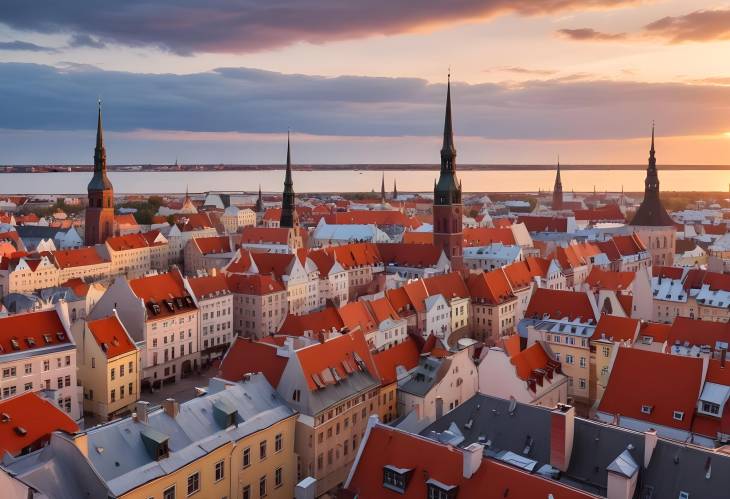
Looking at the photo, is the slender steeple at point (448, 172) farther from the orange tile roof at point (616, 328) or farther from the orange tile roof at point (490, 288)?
the orange tile roof at point (616, 328)

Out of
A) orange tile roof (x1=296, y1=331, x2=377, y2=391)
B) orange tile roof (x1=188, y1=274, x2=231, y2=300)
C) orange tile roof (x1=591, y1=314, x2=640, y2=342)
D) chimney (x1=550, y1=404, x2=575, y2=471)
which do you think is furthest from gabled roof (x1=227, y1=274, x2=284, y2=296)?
chimney (x1=550, y1=404, x2=575, y2=471)

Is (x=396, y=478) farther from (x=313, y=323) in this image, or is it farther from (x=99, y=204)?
(x=99, y=204)

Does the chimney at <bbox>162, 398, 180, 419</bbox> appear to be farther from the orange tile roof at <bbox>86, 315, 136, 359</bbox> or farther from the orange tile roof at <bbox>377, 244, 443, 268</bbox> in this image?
the orange tile roof at <bbox>377, 244, 443, 268</bbox>

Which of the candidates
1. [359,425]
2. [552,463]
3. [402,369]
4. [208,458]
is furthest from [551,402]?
[208,458]

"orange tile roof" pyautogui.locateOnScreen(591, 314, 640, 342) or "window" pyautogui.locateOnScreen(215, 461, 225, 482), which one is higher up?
"orange tile roof" pyautogui.locateOnScreen(591, 314, 640, 342)

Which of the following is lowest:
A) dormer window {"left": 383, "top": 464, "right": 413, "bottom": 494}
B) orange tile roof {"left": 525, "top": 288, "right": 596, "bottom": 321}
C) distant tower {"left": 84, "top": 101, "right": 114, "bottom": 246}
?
dormer window {"left": 383, "top": 464, "right": 413, "bottom": 494}

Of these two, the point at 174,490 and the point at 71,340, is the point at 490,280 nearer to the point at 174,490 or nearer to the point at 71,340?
the point at 71,340
